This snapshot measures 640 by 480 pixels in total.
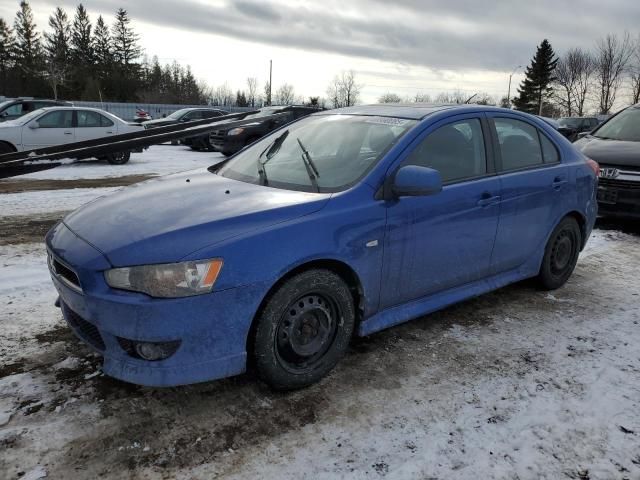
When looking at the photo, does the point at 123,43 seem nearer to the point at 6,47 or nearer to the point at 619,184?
the point at 6,47

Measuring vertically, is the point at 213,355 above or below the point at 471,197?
below

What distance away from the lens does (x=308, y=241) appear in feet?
8.84

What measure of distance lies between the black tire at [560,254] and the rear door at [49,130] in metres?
12.0

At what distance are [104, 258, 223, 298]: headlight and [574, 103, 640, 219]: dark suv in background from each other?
20.8 ft

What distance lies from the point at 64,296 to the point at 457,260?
8.18 feet

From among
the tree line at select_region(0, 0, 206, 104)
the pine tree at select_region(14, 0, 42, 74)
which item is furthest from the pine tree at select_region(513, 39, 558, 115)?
the pine tree at select_region(14, 0, 42, 74)

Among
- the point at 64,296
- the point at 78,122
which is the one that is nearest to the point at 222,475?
the point at 64,296

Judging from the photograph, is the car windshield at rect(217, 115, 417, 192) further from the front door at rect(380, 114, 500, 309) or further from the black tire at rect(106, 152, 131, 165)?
the black tire at rect(106, 152, 131, 165)

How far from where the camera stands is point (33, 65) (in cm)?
5734

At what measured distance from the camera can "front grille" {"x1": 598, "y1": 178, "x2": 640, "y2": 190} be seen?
6645 mm

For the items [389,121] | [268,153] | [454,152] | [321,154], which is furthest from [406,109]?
[268,153]

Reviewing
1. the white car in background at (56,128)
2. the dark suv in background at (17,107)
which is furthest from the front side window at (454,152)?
the dark suv in background at (17,107)

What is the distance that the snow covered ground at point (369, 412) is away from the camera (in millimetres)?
2297

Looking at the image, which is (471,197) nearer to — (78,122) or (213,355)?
(213,355)
